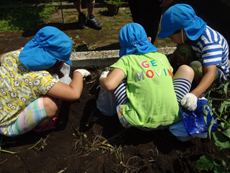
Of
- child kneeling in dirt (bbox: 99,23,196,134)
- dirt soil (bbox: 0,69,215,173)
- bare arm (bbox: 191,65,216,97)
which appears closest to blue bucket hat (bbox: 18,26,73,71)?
child kneeling in dirt (bbox: 99,23,196,134)

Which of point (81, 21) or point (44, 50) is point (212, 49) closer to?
point (44, 50)

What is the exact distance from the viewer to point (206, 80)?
186 cm

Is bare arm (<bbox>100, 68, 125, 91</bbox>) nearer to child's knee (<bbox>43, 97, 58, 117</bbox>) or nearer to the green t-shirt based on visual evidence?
the green t-shirt

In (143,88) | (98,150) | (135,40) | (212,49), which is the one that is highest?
(135,40)

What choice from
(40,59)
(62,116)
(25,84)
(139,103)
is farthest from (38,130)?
(139,103)

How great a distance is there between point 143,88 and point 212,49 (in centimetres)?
89

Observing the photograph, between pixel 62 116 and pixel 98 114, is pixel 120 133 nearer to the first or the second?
pixel 98 114

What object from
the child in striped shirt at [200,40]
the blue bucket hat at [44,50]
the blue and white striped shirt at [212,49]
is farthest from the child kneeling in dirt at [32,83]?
the blue and white striped shirt at [212,49]

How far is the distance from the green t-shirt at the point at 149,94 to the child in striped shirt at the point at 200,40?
0.35m

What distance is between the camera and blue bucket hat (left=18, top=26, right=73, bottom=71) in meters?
1.55

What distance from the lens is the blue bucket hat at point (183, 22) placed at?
1.93 m

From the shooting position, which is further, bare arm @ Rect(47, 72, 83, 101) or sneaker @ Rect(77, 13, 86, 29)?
sneaker @ Rect(77, 13, 86, 29)

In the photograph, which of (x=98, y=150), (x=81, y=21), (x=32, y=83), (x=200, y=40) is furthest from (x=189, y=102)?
(x=81, y=21)

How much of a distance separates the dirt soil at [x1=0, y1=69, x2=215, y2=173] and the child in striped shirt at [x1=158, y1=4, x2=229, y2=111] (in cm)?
56
